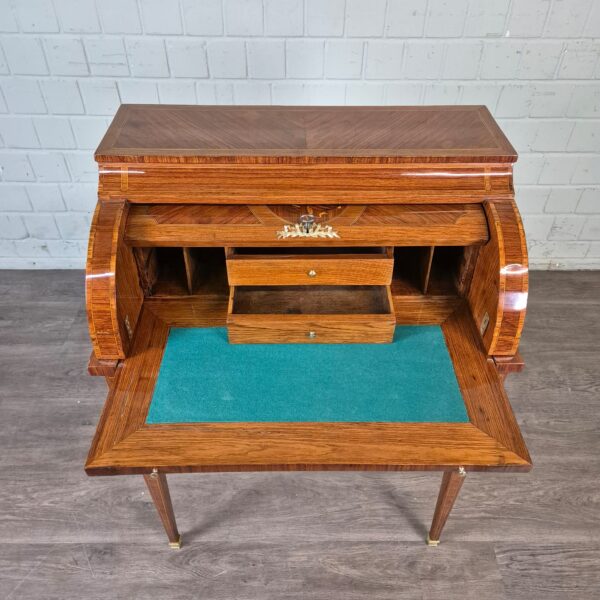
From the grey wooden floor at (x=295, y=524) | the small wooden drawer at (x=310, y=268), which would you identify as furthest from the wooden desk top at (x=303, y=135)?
the grey wooden floor at (x=295, y=524)

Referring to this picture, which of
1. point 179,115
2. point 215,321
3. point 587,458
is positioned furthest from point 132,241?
point 587,458

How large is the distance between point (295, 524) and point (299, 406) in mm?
768

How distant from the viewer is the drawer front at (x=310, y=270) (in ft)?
4.65

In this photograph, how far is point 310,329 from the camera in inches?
57.4

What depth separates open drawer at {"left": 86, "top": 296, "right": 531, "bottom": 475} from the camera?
1214 millimetres

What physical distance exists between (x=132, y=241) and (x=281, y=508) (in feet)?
3.70

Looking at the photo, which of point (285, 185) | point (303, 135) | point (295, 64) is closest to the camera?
point (285, 185)

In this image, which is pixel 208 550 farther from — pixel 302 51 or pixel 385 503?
pixel 302 51

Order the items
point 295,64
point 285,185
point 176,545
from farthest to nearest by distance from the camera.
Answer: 1. point 295,64
2. point 176,545
3. point 285,185

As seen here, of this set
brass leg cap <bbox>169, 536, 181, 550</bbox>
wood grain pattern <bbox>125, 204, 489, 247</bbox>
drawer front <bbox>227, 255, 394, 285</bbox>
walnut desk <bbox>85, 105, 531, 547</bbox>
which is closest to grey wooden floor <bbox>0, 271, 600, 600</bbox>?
brass leg cap <bbox>169, 536, 181, 550</bbox>

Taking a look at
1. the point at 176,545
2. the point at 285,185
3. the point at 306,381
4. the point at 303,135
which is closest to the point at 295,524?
the point at 176,545

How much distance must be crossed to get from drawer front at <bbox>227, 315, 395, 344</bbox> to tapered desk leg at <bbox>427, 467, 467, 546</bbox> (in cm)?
44

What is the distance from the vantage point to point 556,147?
2.52m

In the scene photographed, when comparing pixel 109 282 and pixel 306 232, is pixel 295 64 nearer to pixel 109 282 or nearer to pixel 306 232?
pixel 306 232
